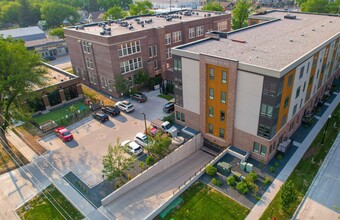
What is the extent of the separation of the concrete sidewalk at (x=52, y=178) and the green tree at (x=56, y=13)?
94.0 meters

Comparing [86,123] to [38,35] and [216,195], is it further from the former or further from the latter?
[38,35]

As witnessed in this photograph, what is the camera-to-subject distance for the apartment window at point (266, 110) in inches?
1183

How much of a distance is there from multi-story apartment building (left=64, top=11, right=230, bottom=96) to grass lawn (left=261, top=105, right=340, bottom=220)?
33272 millimetres

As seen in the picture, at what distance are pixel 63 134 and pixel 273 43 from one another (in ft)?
115


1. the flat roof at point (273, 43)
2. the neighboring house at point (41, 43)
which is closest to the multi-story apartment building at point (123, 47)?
the flat roof at point (273, 43)

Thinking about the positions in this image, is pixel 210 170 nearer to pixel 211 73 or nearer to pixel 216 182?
pixel 216 182

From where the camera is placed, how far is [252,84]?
30.4 meters

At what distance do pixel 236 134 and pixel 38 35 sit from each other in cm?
8839

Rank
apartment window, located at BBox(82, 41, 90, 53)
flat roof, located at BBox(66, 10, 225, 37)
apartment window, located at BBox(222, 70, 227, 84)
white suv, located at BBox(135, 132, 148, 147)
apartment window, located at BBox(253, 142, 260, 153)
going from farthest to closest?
flat roof, located at BBox(66, 10, 225, 37) → apartment window, located at BBox(82, 41, 90, 53) → white suv, located at BBox(135, 132, 148, 147) → apartment window, located at BBox(253, 142, 260, 153) → apartment window, located at BBox(222, 70, 227, 84)

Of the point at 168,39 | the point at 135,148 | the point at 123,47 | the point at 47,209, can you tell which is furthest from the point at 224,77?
the point at 168,39

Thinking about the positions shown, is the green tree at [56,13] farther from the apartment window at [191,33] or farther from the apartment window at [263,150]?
the apartment window at [263,150]

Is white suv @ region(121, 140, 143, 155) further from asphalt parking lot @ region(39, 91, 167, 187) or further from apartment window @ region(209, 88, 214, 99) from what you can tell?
apartment window @ region(209, 88, 214, 99)

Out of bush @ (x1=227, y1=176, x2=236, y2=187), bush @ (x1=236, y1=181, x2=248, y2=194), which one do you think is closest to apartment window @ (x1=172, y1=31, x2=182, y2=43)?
bush @ (x1=227, y1=176, x2=236, y2=187)

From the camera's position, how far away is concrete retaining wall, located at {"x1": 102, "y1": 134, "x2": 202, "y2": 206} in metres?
29.3
